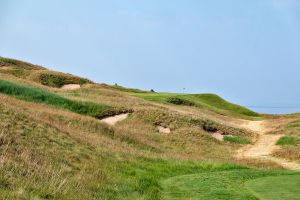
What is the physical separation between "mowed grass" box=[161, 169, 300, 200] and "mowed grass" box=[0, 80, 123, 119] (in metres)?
23.4

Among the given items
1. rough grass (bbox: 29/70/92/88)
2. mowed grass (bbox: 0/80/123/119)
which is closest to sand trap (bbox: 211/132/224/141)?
mowed grass (bbox: 0/80/123/119)

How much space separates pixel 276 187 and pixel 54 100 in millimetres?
28699

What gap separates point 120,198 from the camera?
14.5 metres

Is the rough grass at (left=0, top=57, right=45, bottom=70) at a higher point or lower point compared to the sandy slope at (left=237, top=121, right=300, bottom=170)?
higher

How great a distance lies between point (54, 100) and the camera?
42.9 meters

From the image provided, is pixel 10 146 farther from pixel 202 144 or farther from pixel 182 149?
pixel 202 144

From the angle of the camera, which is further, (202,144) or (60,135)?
(202,144)

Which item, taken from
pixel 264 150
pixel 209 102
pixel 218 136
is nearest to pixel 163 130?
pixel 218 136

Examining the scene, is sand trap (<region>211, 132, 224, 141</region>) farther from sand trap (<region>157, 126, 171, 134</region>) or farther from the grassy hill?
sand trap (<region>157, 126, 171, 134</region>)

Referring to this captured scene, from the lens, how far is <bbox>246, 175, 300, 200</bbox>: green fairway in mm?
15452

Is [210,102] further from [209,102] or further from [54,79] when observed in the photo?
[54,79]

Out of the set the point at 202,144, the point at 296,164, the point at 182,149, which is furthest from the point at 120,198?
the point at 202,144

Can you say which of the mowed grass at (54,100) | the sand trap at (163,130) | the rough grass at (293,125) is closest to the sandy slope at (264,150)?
the rough grass at (293,125)

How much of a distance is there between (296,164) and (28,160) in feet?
70.2
